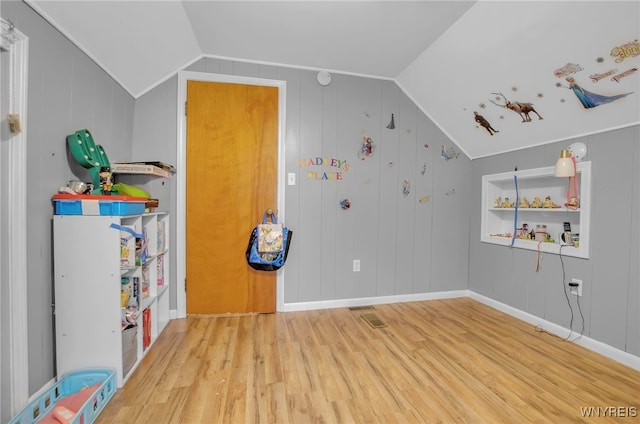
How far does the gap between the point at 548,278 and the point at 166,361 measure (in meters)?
2.94

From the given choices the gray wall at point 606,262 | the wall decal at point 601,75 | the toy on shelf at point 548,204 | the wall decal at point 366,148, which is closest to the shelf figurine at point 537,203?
the toy on shelf at point 548,204

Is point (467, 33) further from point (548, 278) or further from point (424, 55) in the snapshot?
point (548, 278)

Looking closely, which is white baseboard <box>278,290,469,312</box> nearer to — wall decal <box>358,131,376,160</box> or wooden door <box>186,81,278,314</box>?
wooden door <box>186,81,278,314</box>

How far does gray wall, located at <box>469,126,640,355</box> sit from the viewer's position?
176 centimetres

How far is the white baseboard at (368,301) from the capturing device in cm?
259

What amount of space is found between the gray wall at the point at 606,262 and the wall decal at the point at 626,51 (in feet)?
1.76

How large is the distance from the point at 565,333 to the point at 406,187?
5.61ft

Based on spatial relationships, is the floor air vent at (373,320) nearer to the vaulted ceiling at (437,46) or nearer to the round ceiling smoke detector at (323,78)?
the vaulted ceiling at (437,46)

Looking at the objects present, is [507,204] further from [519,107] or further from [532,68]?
[532,68]

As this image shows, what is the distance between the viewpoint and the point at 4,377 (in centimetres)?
116

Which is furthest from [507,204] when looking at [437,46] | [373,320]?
[373,320]

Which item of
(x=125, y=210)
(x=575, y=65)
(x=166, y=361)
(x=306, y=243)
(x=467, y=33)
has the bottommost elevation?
(x=166, y=361)

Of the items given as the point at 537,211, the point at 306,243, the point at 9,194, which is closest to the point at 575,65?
the point at 537,211

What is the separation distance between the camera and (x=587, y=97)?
1.77m
